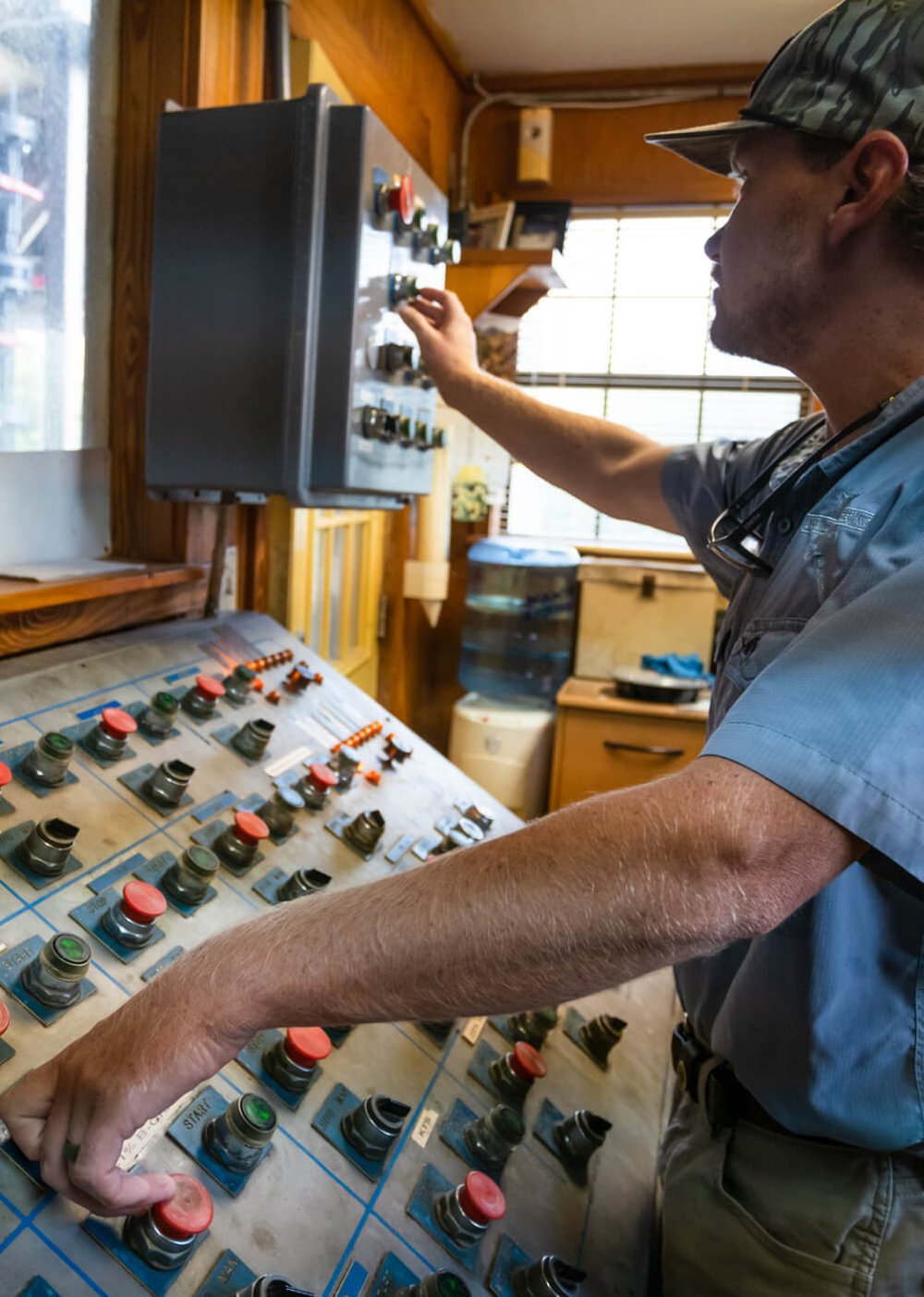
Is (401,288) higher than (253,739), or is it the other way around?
(401,288)

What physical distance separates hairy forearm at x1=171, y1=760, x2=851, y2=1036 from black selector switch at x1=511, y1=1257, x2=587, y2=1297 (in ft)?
1.03

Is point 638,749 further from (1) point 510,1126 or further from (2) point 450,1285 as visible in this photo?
(2) point 450,1285

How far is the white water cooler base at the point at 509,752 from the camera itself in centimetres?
292

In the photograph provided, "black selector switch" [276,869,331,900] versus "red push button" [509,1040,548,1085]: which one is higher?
"black selector switch" [276,869,331,900]

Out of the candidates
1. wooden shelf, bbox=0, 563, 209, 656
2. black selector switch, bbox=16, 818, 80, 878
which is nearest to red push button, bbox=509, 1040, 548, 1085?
black selector switch, bbox=16, 818, 80, 878

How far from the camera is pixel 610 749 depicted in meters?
2.84

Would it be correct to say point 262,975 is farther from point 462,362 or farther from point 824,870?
point 462,362

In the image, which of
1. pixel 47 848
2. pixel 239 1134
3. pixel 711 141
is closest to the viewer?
pixel 239 1134

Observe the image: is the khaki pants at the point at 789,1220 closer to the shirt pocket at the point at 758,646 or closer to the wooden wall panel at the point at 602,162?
the shirt pocket at the point at 758,646

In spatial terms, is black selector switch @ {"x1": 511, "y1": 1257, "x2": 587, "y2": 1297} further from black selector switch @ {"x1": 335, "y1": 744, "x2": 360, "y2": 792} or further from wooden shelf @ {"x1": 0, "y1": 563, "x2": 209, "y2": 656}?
wooden shelf @ {"x1": 0, "y1": 563, "x2": 209, "y2": 656}

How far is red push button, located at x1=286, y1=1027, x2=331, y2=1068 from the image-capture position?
0.77 meters

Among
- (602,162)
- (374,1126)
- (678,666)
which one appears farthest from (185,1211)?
(602,162)

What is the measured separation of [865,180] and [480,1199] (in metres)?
0.92

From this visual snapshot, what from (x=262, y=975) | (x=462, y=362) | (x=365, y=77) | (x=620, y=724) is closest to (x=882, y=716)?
(x=262, y=975)
